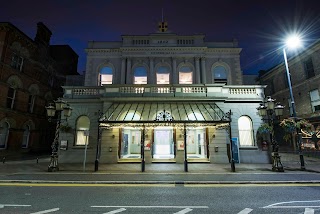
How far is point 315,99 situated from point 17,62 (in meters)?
40.3

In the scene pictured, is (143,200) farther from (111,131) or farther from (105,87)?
(105,87)

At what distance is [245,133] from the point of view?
16.9 metres

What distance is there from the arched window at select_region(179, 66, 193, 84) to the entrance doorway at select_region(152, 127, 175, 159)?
751 centimetres

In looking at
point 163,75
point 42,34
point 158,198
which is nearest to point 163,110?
point 163,75

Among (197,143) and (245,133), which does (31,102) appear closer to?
(197,143)

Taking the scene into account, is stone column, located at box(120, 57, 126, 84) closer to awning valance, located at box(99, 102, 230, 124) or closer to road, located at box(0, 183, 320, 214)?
awning valance, located at box(99, 102, 230, 124)

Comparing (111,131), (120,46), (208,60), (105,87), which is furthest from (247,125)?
(120,46)

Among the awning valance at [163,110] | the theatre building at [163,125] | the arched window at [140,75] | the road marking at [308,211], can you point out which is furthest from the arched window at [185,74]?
the road marking at [308,211]

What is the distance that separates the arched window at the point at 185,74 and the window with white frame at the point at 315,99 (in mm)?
15898

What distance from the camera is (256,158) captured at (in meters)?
16.2

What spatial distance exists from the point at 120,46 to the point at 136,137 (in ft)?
40.6

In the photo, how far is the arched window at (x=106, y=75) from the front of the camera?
71.4 feet

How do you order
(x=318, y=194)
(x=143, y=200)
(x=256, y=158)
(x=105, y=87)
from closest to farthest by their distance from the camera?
(x=143, y=200), (x=318, y=194), (x=256, y=158), (x=105, y=87)

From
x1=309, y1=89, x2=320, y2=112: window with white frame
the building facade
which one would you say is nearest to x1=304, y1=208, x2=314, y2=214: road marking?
x1=309, y1=89, x2=320, y2=112: window with white frame
